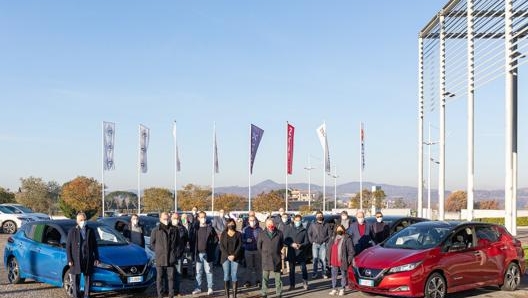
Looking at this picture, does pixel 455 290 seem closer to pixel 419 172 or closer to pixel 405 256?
pixel 405 256

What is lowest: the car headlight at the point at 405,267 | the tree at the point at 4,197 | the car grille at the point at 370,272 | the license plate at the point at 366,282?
the tree at the point at 4,197

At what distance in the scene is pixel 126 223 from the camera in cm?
1669

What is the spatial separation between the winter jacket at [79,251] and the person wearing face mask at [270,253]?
332cm

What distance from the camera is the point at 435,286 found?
1120 centimetres

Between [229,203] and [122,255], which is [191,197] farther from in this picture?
[122,255]

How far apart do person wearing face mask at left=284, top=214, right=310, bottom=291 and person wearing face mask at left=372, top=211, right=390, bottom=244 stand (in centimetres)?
200

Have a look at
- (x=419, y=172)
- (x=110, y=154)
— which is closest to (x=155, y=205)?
(x=110, y=154)

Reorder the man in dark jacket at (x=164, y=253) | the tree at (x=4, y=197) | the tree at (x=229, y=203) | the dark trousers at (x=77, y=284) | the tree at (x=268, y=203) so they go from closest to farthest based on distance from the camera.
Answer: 1. the dark trousers at (x=77, y=284)
2. the man in dark jacket at (x=164, y=253)
3. the tree at (x=4, y=197)
4. the tree at (x=268, y=203)
5. the tree at (x=229, y=203)

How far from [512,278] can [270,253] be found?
5.49 meters

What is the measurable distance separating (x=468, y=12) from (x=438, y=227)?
14414 mm

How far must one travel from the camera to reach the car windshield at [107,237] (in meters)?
12.8

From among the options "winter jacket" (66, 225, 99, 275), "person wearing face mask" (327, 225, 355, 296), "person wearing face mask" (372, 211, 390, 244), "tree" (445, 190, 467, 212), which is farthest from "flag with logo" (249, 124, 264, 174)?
"tree" (445, 190, 467, 212)

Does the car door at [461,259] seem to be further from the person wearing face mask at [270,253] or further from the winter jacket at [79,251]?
the winter jacket at [79,251]

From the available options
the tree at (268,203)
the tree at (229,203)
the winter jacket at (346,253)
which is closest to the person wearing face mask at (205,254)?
the winter jacket at (346,253)
